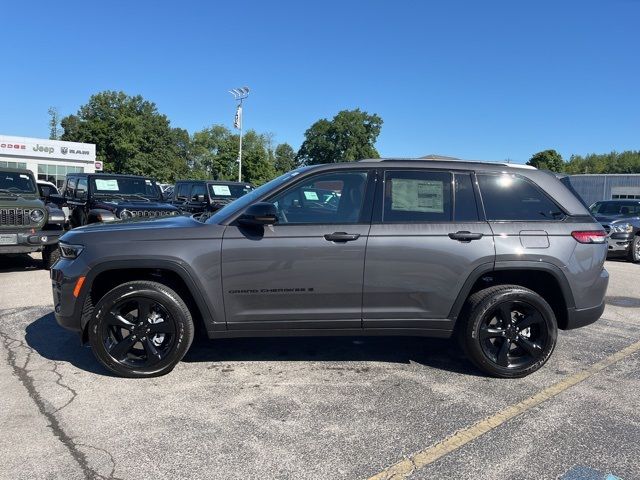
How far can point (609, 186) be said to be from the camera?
44.2 meters

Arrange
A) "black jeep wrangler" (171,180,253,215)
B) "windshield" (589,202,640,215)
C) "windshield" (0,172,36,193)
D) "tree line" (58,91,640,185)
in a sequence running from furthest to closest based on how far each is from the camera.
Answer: "tree line" (58,91,640,185) < "black jeep wrangler" (171,180,253,215) < "windshield" (589,202,640,215) < "windshield" (0,172,36,193)

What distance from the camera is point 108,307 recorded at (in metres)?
3.88

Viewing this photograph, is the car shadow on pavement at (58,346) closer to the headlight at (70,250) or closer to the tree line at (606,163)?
the headlight at (70,250)

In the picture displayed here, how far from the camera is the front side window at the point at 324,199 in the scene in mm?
4020

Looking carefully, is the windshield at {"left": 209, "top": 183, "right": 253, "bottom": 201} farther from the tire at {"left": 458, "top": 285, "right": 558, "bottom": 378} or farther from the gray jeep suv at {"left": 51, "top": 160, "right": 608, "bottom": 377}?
the tire at {"left": 458, "top": 285, "right": 558, "bottom": 378}

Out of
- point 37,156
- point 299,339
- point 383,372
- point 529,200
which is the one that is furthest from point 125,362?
point 37,156

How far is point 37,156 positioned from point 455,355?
4665 centimetres

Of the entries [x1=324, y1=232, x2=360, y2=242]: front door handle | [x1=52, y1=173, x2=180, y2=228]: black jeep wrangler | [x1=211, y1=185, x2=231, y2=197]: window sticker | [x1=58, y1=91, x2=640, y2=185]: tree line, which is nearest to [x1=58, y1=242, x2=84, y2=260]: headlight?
[x1=324, y1=232, x2=360, y2=242]: front door handle

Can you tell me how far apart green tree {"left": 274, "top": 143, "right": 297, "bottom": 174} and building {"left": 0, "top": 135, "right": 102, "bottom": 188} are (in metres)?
66.1

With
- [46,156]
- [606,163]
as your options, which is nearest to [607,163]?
[606,163]

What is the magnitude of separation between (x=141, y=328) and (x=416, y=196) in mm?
2492

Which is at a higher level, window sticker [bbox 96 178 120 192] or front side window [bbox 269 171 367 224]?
window sticker [bbox 96 178 120 192]

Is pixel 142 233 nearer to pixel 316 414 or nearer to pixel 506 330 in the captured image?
pixel 316 414

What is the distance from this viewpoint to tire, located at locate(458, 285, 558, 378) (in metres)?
4.07
